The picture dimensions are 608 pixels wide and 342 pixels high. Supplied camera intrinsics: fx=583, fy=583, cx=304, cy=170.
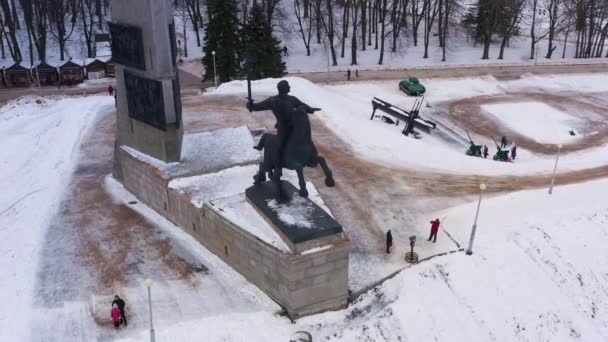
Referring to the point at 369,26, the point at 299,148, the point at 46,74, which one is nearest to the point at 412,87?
the point at 369,26

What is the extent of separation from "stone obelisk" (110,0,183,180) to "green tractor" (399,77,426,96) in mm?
23559

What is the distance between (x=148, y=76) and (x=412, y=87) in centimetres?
2528

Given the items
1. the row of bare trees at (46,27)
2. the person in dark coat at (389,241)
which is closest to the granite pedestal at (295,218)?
the person in dark coat at (389,241)

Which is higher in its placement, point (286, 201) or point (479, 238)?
point (286, 201)

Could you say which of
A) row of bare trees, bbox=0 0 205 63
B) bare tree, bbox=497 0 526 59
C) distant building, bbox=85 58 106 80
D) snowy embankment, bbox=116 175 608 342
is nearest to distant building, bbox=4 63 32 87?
row of bare trees, bbox=0 0 205 63

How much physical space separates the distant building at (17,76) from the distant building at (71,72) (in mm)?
2542

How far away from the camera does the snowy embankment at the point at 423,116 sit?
93.2ft

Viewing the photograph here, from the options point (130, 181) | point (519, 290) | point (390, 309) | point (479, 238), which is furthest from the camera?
point (130, 181)

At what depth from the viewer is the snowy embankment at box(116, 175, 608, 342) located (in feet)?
55.0

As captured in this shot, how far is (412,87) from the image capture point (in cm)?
4294

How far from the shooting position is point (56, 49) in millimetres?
56375

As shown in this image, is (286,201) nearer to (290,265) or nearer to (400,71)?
(290,265)

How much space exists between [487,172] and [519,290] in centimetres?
943

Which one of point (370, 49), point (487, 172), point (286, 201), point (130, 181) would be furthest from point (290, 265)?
point (370, 49)
